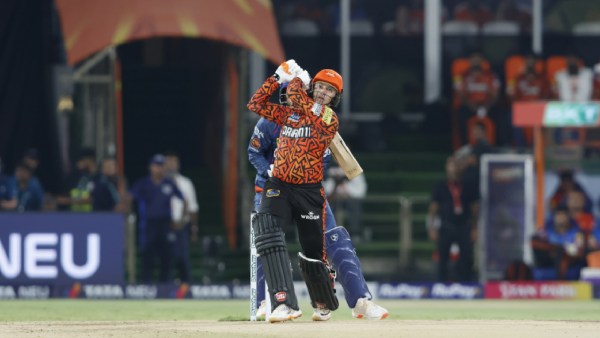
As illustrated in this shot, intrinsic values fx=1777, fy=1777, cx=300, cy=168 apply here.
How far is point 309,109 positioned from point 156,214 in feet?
29.3

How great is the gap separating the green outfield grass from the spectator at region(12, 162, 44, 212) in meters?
1.98

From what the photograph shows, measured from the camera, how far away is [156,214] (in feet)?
69.6

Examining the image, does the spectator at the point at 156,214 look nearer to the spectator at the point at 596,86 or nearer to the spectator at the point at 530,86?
the spectator at the point at 530,86

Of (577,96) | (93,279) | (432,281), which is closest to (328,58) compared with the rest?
(577,96)

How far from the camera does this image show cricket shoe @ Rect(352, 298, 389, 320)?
43.8 feet

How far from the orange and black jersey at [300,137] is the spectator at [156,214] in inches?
342

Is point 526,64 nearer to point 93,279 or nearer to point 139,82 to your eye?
point 139,82

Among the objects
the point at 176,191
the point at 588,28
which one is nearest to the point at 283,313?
the point at 176,191

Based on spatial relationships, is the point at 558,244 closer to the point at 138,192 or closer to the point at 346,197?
the point at 346,197

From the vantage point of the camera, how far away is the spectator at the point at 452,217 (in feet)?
71.7

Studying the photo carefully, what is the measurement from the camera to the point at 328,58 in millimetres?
27469

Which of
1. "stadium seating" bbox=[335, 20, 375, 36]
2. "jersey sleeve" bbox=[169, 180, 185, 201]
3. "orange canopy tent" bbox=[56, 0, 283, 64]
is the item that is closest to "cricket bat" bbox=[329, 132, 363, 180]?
"jersey sleeve" bbox=[169, 180, 185, 201]

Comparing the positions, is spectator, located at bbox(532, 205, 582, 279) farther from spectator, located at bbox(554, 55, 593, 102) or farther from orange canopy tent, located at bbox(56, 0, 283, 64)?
orange canopy tent, located at bbox(56, 0, 283, 64)

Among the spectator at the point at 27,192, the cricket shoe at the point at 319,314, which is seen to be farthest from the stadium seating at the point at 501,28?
the cricket shoe at the point at 319,314
